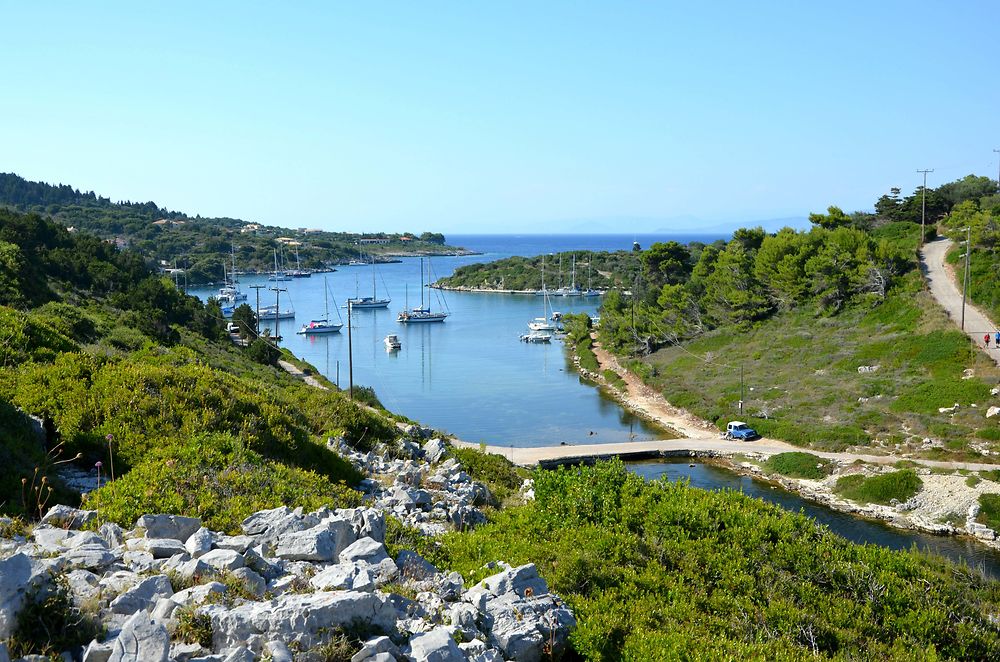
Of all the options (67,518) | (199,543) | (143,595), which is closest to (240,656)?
(143,595)

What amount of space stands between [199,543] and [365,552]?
144 cm

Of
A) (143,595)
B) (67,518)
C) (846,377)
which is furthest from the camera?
(846,377)

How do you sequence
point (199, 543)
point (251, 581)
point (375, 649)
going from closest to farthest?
1. point (375, 649)
2. point (251, 581)
3. point (199, 543)

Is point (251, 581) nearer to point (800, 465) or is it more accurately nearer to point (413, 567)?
point (413, 567)

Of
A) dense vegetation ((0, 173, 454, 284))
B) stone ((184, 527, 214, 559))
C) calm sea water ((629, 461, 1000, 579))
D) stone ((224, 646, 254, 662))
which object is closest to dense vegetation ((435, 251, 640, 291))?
dense vegetation ((0, 173, 454, 284))

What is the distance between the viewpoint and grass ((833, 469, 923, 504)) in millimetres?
28047

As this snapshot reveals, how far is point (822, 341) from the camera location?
1929 inches

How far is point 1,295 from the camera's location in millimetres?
27578

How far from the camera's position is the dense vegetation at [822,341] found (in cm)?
3528

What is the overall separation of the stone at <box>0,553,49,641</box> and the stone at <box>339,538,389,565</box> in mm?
2408

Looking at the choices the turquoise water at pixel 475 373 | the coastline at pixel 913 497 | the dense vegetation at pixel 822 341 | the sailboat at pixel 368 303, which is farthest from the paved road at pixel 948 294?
the sailboat at pixel 368 303

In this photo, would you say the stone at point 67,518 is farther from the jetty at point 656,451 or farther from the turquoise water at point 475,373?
the turquoise water at point 475,373

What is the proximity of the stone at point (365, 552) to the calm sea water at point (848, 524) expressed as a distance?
1548cm

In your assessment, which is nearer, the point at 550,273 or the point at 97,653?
the point at 97,653
